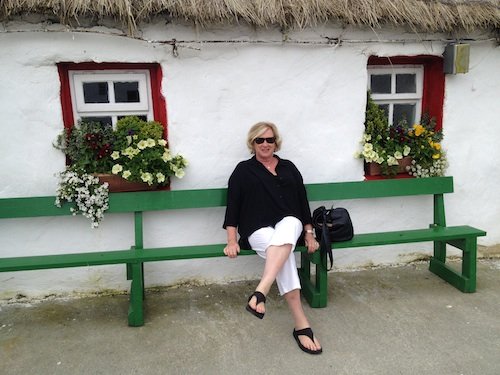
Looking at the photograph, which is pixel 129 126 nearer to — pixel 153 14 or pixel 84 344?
pixel 153 14

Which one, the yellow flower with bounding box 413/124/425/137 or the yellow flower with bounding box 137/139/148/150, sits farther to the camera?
the yellow flower with bounding box 413/124/425/137

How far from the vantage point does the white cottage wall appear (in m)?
3.47

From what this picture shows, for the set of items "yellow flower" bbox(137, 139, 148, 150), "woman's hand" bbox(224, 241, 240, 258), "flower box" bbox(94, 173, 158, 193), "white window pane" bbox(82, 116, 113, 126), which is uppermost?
"white window pane" bbox(82, 116, 113, 126)

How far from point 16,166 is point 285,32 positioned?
2.55 meters

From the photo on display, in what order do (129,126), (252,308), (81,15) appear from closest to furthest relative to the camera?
(252,308) → (81,15) → (129,126)

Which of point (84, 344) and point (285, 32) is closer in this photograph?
point (84, 344)

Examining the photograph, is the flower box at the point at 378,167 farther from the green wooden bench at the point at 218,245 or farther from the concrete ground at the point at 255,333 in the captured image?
the concrete ground at the point at 255,333

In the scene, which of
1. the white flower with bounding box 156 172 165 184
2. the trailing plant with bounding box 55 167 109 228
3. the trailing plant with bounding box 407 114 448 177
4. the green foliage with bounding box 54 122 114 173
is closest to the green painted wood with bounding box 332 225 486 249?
the trailing plant with bounding box 407 114 448 177

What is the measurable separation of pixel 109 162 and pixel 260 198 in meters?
1.36

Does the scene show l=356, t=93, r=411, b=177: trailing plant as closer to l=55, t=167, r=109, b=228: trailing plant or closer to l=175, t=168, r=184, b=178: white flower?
l=175, t=168, r=184, b=178: white flower

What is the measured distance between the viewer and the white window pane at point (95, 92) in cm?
371

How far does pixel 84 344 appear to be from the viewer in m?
3.05

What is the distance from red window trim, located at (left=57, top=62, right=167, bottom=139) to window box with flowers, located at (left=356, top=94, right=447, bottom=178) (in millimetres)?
1885

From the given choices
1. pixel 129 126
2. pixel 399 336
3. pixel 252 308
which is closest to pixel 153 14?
pixel 129 126
